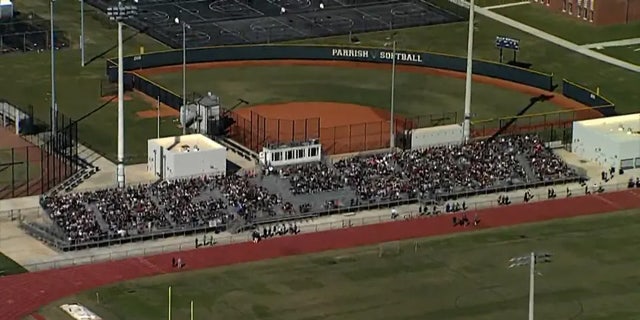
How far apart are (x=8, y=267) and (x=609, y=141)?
56.8m

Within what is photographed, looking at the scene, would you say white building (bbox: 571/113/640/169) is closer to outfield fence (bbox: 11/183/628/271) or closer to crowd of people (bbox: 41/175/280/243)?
outfield fence (bbox: 11/183/628/271)

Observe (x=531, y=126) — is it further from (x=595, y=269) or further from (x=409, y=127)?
(x=595, y=269)

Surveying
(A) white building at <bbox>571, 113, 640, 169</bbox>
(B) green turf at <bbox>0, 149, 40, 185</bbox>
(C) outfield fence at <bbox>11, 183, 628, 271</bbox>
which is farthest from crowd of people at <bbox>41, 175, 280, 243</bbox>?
(A) white building at <bbox>571, 113, 640, 169</bbox>

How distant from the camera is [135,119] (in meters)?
197

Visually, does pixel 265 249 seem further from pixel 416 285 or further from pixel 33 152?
pixel 33 152

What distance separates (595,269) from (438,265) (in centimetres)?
1195

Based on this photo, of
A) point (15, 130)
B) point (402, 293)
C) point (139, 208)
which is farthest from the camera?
point (15, 130)

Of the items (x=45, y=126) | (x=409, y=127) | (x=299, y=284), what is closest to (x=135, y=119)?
(x=45, y=126)

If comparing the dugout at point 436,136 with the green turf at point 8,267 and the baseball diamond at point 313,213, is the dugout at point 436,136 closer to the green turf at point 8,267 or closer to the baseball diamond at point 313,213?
the baseball diamond at point 313,213

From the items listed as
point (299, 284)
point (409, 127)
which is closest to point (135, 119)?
point (409, 127)

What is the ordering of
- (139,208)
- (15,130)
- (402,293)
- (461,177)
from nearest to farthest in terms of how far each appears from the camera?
1. (402,293)
2. (139,208)
3. (461,177)
4. (15,130)

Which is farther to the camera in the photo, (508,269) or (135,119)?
(135,119)

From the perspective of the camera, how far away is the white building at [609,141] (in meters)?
184

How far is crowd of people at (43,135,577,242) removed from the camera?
164875 mm
